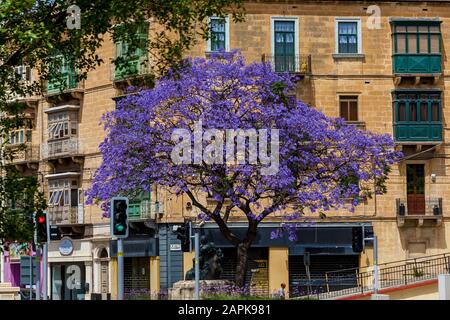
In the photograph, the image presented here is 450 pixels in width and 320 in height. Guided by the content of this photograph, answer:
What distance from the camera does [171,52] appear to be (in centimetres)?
3450

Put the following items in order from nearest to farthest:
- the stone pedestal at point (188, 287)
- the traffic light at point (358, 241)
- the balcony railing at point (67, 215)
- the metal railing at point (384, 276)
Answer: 1. the stone pedestal at point (188, 287)
2. the traffic light at point (358, 241)
3. the metal railing at point (384, 276)
4. the balcony railing at point (67, 215)

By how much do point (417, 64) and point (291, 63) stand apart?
18.4ft

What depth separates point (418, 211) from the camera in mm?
55781

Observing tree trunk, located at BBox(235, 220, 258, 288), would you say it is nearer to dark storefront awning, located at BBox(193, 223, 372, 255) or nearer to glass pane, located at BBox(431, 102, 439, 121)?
dark storefront awning, located at BBox(193, 223, 372, 255)

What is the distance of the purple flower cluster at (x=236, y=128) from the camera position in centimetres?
4684

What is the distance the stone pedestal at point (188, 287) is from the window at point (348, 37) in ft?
54.3

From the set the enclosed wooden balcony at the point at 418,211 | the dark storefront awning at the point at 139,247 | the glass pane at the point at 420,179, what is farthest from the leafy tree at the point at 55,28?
the glass pane at the point at 420,179

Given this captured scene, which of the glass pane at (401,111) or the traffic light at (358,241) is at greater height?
the glass pane at (401,111)

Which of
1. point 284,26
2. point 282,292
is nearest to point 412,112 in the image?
point 284,26

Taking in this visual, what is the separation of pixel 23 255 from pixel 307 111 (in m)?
21.2

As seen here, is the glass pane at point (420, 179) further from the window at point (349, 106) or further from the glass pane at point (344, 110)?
the glass pane at point (344, 110)

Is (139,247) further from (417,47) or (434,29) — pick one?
(434,29)
